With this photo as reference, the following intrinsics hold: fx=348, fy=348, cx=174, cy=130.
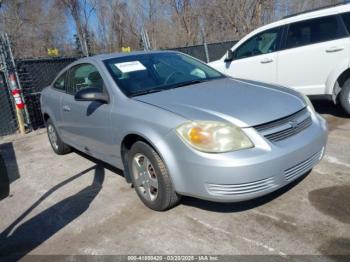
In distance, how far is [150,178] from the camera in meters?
3.34

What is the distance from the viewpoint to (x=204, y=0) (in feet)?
62.1

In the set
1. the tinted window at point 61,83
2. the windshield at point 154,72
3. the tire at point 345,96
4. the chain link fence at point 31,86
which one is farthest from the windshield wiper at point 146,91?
the chain link fence at point 31,86

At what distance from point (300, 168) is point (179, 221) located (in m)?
1.19

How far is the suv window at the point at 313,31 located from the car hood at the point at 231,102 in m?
2.54

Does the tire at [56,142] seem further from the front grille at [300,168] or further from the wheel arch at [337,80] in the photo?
the wheel arch at [337,80]

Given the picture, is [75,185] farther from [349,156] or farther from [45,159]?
[349,156]

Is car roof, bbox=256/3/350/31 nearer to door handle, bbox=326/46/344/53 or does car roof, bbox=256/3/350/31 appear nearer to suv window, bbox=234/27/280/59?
suv window, bbox=234/27/280/59

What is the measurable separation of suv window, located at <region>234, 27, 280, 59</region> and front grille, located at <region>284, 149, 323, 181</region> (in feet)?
11.7

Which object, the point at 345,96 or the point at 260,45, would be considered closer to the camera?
the point at 345,96

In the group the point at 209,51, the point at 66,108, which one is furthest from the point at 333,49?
the point at 209,51

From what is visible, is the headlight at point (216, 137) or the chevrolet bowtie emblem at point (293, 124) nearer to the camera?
the headlight at point (216, 137)

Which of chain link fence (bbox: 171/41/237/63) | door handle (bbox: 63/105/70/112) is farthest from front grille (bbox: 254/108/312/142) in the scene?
chain link fence (bbox: 171/41/237/63)

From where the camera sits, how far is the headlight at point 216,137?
280 centimetres

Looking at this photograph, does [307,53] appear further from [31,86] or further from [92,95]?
[31,86]
